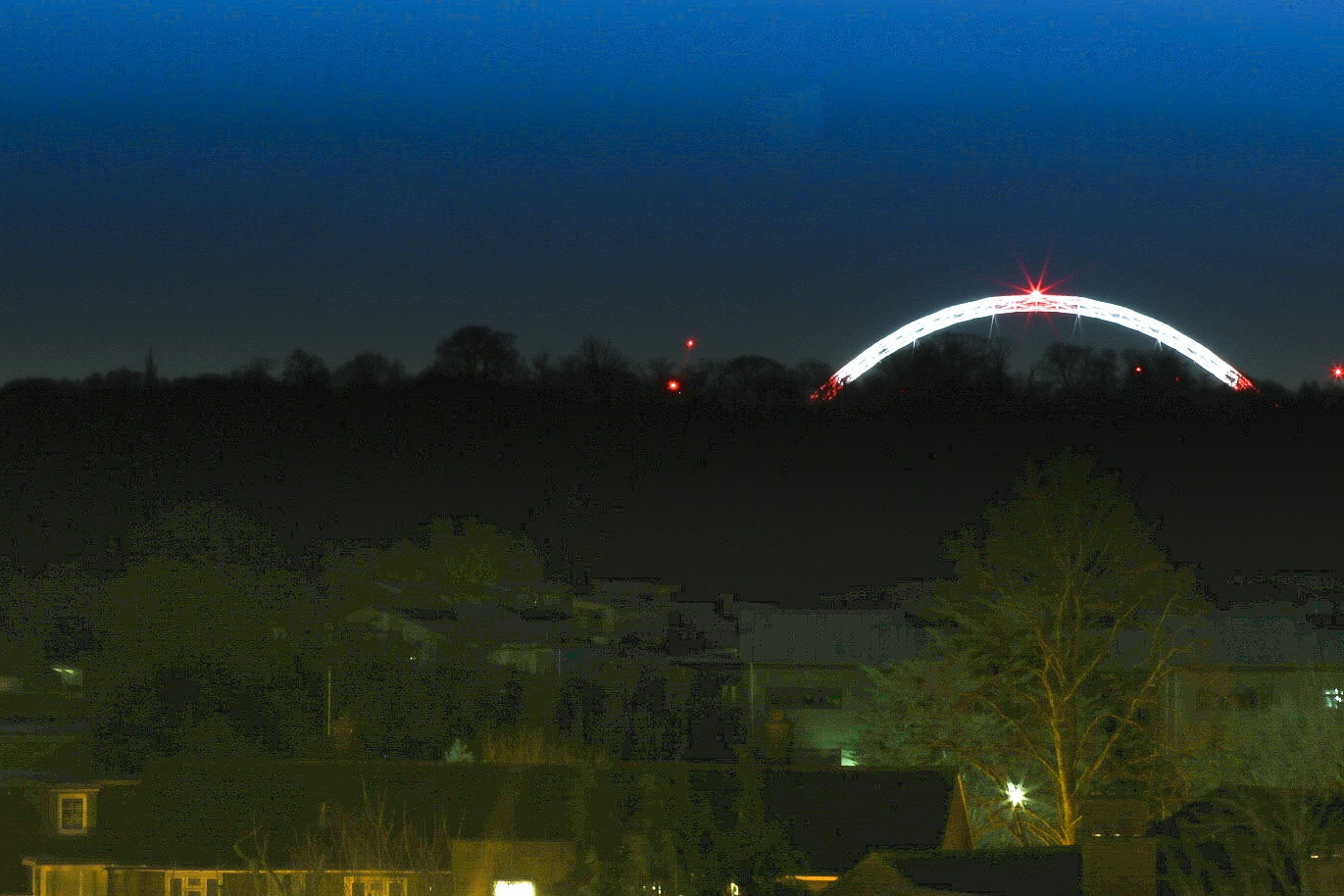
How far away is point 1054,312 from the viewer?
2279 inches

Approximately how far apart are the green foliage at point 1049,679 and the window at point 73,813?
38.8 ft

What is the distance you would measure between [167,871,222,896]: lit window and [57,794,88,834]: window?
3.35 metres

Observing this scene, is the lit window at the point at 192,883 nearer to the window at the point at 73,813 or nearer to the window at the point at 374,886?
the window at the point at 374,886

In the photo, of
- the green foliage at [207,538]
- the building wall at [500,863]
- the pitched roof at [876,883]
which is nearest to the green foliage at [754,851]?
the pitched roof at [876,883]

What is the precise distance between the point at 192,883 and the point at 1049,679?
1232 cm

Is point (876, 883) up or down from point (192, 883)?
up

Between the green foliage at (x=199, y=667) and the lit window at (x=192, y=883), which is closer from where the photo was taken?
the lit window at (x=192, y=883)

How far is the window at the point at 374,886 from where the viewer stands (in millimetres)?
15773

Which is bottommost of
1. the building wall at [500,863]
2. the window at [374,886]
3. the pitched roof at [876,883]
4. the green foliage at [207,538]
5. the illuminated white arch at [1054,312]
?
the window at [374,886]

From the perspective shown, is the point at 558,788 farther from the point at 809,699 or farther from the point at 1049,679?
the point at 809,699

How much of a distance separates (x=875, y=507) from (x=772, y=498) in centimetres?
451

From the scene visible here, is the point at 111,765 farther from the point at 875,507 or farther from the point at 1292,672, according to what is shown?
the point at 875,507

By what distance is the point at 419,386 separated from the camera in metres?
63.2

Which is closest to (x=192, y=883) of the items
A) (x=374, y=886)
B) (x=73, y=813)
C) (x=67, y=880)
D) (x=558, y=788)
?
(x=374, y=886)
